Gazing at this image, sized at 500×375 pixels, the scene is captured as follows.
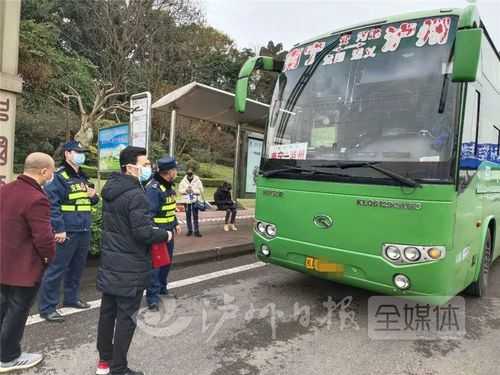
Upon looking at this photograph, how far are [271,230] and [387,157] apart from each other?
1525 millimetres

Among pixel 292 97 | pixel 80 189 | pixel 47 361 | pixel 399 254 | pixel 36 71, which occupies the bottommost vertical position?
pixel 47 361

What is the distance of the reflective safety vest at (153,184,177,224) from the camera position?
13.9 ft

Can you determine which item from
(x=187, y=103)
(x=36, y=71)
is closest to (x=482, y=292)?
(x=187, y=103)

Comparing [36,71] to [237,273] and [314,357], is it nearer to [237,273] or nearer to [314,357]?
[237,273]

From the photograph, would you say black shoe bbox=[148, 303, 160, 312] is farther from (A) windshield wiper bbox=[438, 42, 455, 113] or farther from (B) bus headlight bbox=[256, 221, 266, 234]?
(A) windshield wiper bbox=[438, 42, 455, 113]

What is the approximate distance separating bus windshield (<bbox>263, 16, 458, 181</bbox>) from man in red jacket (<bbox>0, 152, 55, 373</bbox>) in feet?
7.96

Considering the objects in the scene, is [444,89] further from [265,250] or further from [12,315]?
[12,315]

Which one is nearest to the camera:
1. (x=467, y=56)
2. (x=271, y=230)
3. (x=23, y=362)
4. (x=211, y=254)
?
(x=23, y=362)

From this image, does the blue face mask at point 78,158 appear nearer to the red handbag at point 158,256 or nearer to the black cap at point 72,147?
the black cap at point 72,147

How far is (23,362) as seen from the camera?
2992mm

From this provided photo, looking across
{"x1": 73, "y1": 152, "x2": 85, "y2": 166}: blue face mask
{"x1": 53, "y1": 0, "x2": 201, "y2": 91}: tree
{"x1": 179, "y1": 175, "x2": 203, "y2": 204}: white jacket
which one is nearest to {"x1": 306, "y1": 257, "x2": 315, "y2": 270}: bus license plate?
{"x1": 73, "y1": 152, "x2": 85, "y2": 166}: blue face mask

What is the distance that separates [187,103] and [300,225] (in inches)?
184

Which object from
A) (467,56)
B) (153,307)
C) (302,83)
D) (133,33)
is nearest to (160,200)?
(153,307)

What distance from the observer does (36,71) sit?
20547mm
